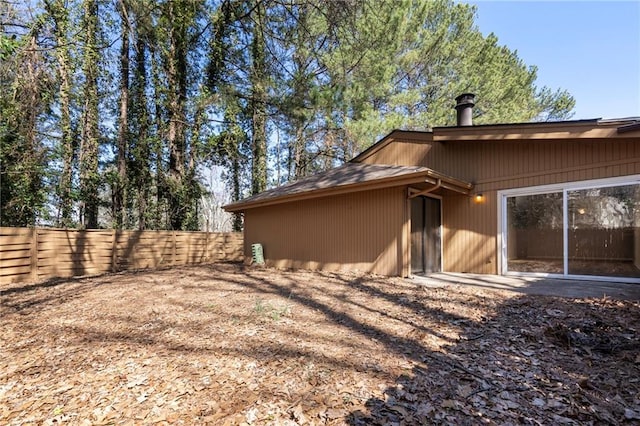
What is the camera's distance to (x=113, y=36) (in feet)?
38.5

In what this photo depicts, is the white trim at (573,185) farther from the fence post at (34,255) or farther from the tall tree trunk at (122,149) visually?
the tall tree trunk at (122,149)

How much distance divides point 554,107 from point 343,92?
1318 cm

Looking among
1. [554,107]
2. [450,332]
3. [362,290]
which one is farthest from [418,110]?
[450,332]

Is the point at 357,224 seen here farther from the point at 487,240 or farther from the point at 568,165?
the point at 568,165

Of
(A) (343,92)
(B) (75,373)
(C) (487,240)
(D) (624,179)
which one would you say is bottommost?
(B) (75,373)

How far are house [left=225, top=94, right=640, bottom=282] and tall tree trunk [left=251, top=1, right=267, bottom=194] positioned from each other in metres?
5.50

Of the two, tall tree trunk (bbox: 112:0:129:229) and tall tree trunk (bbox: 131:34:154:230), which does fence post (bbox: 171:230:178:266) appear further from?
tall tree trunk (bbox: 131:34:154:230)

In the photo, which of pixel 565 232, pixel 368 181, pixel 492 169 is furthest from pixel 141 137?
pixel 565 232

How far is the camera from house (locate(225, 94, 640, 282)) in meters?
5.81

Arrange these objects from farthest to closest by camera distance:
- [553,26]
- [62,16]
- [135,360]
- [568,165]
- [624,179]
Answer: [62,16] < [553,26] < [568,165] < [624,179] < [135,360]

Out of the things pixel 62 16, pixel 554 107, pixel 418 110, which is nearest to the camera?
pixel 62 16

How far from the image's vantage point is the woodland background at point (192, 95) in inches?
365

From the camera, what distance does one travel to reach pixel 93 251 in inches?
336

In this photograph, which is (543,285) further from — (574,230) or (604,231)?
(604,231)
